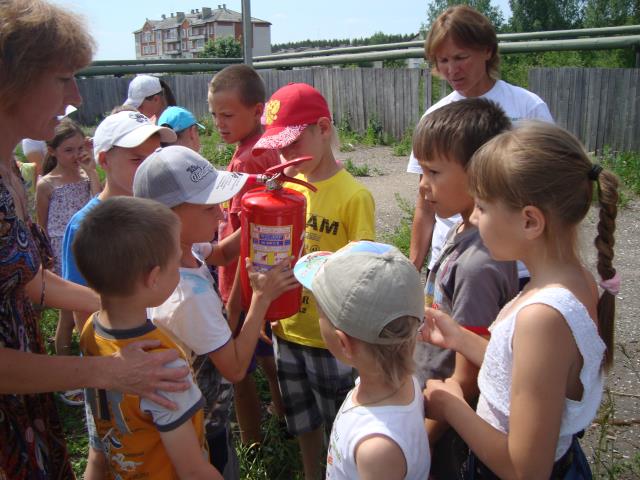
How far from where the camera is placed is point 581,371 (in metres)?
1.46

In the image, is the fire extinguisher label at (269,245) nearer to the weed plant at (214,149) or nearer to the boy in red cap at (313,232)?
the boy in red cap at (313,232)

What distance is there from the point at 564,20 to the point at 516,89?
40023mm

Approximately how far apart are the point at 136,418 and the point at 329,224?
1.23 meters

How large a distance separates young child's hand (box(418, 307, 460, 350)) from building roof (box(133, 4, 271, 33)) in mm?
98247

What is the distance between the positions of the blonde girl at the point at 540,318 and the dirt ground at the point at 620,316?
120 millimetres

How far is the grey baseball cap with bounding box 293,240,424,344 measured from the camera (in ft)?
4.91

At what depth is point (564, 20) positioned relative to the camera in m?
37.8

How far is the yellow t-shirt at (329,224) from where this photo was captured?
2.56 meters

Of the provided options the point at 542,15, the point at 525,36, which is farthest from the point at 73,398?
the point at 542,15

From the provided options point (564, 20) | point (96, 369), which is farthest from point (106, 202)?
point (564, 20)

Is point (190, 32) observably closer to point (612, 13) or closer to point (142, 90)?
point (612, 13)

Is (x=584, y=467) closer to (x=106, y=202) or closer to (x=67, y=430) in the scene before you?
(x=106, y=202)

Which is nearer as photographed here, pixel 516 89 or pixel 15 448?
pixel 15 448

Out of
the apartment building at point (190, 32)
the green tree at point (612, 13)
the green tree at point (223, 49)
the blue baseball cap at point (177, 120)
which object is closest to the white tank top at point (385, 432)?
the blue baseball cap at point (177, 120)
